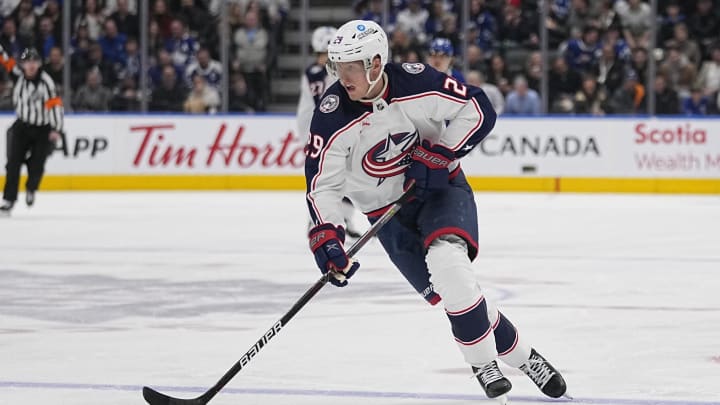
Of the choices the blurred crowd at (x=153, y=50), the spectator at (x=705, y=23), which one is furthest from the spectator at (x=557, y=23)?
the blurred crowd at (x=153, y=50)

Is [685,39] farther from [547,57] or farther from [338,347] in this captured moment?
[338,347]

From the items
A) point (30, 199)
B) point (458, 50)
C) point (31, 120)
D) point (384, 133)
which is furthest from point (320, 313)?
point (458, 50)

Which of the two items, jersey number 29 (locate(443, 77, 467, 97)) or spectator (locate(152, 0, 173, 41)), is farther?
spectator (locate(152, 0, 173, 41))

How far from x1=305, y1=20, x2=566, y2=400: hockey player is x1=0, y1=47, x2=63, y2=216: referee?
26.0 feet

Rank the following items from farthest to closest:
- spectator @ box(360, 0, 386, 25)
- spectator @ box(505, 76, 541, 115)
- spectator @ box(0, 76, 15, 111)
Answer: spectator @ box(360, 0, 386, 25)
spectator @ box(0, 76, 15, 111)
spectator @ box(505, 76, 541, 115)

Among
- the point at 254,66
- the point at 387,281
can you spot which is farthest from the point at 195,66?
the point at 387,281

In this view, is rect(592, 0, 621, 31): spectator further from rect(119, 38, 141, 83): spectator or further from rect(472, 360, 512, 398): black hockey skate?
rect(472, 360, 512, 398): black hockey skate

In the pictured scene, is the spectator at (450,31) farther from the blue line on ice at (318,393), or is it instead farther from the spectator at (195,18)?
the blue line on ice at (318,393)

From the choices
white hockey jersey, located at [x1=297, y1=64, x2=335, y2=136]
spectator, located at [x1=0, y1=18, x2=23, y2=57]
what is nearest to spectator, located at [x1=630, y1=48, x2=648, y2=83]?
white hockey jersey, located at [x1=297, y1=64, x2=335, y2=136]

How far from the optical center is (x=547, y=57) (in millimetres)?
14289

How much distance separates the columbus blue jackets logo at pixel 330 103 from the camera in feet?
12.6

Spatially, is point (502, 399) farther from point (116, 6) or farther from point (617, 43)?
point (116, 6)

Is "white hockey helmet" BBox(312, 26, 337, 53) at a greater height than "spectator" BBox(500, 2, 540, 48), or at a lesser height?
greater

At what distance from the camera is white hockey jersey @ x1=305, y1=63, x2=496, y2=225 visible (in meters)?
3.83
